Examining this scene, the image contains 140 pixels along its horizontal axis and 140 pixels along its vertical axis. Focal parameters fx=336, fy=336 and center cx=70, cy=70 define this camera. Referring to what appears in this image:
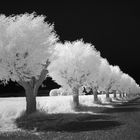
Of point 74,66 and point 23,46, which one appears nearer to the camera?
point 23,46

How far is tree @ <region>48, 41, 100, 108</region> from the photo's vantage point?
4894cm

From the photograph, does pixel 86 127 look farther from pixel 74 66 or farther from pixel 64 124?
pixel 74 66

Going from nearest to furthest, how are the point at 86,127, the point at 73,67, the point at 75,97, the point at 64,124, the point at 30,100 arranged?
the point at 86,127
the point at 64,124
the point at 30,100
the point at 73,67
the point at 75,97

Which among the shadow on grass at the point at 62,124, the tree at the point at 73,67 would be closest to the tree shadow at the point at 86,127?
the shadow on grass at the point at 62,124

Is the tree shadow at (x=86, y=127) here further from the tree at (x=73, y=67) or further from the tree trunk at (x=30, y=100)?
the tree at (x=73, y=67)

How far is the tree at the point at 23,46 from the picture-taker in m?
31.2

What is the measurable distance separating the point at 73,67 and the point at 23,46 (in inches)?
729

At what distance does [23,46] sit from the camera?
1235 inches

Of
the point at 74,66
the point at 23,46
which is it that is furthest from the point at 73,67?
the point at 23,46

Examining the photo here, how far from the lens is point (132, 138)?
18.2 m

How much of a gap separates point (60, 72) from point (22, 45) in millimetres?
18537

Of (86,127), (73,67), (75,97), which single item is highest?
(73,67)

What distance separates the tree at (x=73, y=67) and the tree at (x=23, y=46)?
13519 mm

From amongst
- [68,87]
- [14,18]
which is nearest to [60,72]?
[68,87]
